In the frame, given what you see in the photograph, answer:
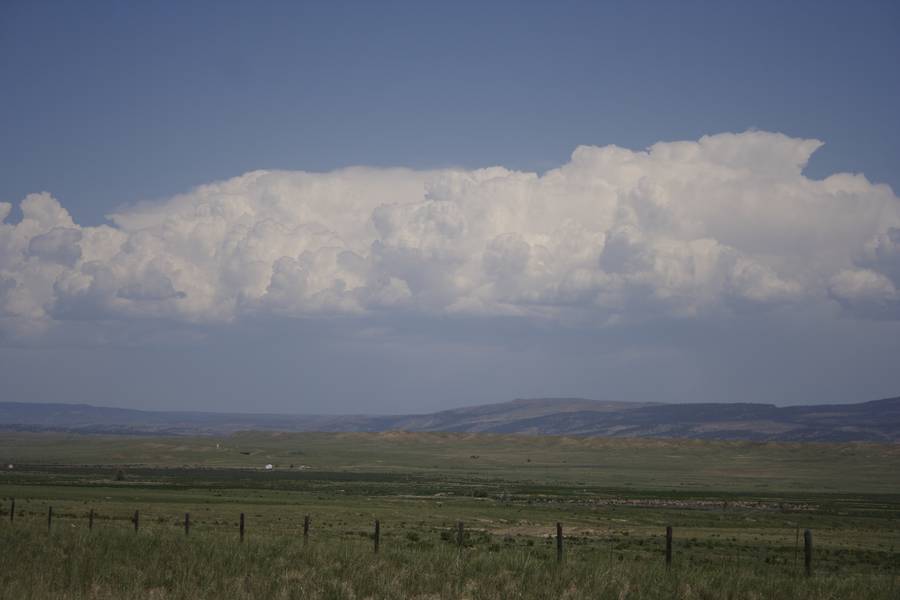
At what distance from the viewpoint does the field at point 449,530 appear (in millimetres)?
22984

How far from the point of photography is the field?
2298 cm

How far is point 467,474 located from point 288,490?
46055 millimetres

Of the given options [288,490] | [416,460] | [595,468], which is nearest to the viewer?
[288,490]

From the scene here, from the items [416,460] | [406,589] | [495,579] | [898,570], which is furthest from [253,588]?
[416,460]

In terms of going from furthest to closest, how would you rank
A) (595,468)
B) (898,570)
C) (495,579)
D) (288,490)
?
(595,468)
(288,490)
(898,570)
(495,579)

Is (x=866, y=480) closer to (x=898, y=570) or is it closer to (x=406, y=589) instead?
(x=898, y=570)

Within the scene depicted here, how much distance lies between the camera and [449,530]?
45.9 meters

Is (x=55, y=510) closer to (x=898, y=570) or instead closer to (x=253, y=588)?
(x=253, y=588)

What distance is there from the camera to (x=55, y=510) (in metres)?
50.3

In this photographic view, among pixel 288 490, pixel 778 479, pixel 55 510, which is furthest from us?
pixel 778 479

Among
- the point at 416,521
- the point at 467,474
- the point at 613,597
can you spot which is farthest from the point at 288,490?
the point at 613,597

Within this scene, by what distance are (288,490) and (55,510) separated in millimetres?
33369

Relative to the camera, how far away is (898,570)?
3503cm

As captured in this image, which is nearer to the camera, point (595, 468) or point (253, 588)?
point (253, 588)
